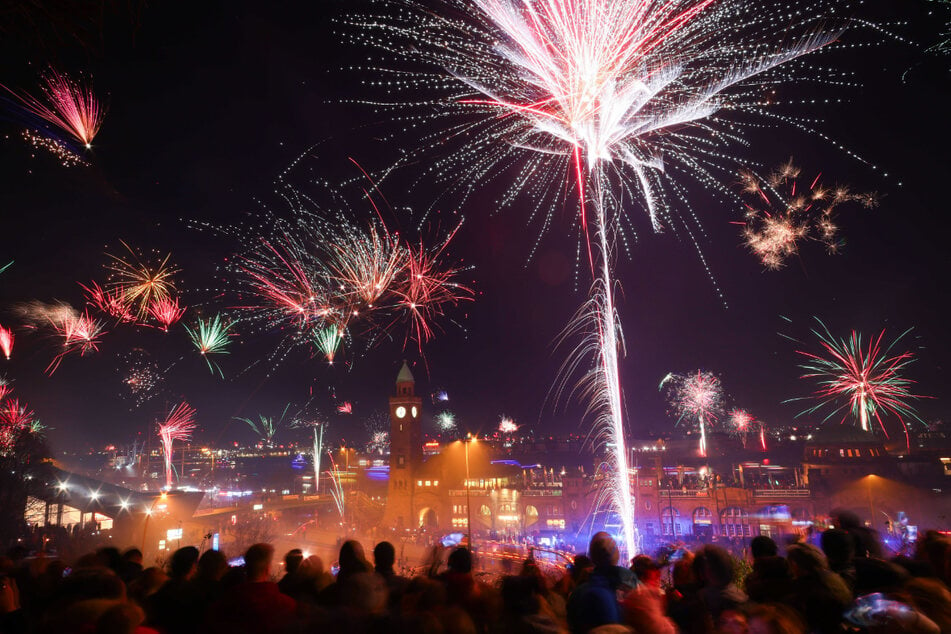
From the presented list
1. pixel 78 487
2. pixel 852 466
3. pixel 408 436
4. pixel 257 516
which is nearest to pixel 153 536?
pixel 78 487

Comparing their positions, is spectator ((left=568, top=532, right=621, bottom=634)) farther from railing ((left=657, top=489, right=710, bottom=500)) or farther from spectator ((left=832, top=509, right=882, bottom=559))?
railing ((left=657, top=489, right=710, bottom=500))

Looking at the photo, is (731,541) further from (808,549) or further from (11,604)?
(11,604)

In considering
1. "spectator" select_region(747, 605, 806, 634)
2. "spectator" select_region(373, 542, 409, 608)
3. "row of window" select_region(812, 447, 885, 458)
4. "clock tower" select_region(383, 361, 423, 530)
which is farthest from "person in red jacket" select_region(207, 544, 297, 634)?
"clock tower" select_region(383, 361, 423, 530)

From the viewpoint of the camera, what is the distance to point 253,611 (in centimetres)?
432

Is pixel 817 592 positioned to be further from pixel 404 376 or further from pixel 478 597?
pixel 404 376

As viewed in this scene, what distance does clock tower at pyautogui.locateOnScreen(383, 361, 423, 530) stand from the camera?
67375 millimetres

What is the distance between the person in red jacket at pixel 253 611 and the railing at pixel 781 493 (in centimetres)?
5568

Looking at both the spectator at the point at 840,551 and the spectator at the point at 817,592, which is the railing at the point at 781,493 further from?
the spectator at the point at 817,592

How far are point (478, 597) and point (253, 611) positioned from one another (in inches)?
84.5

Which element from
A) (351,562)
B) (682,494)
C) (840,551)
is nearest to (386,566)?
(351,562)

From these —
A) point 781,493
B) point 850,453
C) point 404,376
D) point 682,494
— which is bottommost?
point 682,494

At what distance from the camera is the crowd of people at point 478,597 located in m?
3.82

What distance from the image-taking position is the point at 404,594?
16.7ft

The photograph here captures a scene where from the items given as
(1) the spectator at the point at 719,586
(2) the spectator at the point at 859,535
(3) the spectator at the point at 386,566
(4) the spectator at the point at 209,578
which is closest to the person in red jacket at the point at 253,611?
(4) the spectator at the point at 209,578
